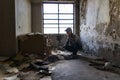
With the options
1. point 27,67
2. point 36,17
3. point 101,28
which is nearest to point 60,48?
point 36,17

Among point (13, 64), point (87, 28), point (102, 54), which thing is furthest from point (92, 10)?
point (13, 64)

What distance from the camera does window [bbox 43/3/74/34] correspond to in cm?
899

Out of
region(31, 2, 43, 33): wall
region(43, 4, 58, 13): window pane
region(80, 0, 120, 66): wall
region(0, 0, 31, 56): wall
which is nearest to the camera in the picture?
region(80, 0, 120, 66): wall

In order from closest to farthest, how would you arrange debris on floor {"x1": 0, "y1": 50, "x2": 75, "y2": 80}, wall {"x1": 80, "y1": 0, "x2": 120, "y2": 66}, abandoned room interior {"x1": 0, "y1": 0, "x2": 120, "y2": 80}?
debris on floor {"x1": 0, "y1": 50, "x2": 75, "y2": 80} < abandoned room interior {"x1": 0, "y1": 0, "x2": 120, "y2": 80} < wall {"x1": 80, "y1": 0, "x2": 120, "y2": 66}

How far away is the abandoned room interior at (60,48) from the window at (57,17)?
0.43 metres

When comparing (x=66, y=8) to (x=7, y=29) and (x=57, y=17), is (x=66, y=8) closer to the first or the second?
(x=57, y=17)

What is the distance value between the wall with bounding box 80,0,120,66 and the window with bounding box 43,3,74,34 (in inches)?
39.6

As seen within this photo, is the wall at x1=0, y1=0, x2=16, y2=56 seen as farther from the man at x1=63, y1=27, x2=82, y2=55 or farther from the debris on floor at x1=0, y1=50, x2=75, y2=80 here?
the man at x1=63, y1=27, x2=82, y2=55

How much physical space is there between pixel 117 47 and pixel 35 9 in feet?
15.4

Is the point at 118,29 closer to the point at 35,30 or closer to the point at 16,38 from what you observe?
the point at 16,38

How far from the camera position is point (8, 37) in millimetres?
5777

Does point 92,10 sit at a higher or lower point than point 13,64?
higher

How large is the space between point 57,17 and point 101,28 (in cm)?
340

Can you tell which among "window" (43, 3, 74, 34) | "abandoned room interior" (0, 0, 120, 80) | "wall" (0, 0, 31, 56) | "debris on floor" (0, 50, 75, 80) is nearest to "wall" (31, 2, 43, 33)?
"abandoned room interior" (0, 0, 120, 80)
